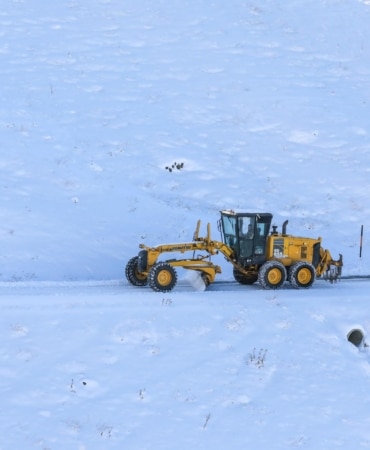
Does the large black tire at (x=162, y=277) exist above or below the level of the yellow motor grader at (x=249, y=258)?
below

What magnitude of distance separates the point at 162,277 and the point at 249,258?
8.62 ft

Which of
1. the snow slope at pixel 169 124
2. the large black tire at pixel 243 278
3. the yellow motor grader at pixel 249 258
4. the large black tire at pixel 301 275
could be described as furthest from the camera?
the snow slope at pixel 169 124

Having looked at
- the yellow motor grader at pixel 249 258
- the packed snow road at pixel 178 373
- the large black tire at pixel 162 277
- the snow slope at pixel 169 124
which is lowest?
the packed snow road at pixel 178 373

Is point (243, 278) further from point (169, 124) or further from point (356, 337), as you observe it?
point (169, 124)

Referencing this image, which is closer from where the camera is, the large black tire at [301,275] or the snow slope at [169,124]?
the large black tire at [301,275]

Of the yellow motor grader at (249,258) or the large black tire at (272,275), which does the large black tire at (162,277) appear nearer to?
the yellow motor grader at (249,258)

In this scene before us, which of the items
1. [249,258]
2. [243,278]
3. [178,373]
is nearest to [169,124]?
[243,278]

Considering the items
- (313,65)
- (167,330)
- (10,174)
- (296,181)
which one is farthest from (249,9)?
(167,330)

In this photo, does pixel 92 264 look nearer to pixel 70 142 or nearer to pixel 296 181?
pixel 70 142

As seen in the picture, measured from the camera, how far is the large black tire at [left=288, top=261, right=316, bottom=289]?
18.2 m

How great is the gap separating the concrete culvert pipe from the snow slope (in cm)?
628

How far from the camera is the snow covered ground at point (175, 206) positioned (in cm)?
1227

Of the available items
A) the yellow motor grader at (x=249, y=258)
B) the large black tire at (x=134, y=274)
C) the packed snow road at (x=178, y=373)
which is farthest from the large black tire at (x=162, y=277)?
the large black tire at (x=134, y=274)

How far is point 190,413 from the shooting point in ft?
40.0
